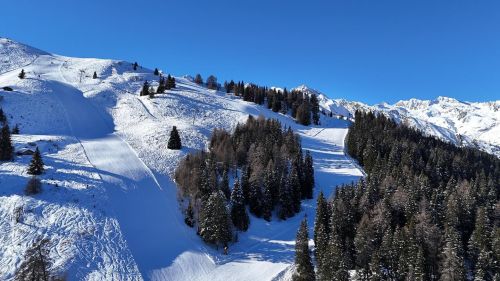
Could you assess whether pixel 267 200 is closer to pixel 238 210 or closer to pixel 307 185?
pixel 238 210

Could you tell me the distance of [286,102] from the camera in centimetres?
17700

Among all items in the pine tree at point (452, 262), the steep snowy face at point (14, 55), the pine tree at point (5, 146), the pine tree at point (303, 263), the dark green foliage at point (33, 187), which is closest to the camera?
the pine tree at point (452, 262)

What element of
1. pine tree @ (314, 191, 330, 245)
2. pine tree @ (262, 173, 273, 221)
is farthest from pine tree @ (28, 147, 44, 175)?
pine tree @ (314, 191, 330, 245)

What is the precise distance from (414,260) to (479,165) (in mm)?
93233

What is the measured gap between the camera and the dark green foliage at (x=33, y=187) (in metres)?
57.6

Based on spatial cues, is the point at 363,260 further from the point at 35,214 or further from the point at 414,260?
the point at 35,214

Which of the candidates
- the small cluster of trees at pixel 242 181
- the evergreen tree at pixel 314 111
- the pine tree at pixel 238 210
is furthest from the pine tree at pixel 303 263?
the evergreen tree at pixel 314 111

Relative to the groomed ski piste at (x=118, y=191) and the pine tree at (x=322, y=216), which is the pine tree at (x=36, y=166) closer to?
the groomed ski piste at (x=118, y=191)

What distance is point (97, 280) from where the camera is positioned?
156ft

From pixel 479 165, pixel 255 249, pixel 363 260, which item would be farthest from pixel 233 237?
pixel 479 165

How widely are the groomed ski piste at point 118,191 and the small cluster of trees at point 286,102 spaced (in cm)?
2673

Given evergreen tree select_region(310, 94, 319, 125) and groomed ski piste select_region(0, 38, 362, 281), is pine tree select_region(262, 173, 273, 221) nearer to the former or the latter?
groomed ski piste select_region(0, 38, 362, 281)

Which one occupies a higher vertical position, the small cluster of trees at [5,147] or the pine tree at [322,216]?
the small cluster of trees at [5,147]

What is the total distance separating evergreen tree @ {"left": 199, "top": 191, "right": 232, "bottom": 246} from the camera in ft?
210
